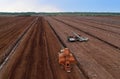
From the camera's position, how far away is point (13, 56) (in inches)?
565

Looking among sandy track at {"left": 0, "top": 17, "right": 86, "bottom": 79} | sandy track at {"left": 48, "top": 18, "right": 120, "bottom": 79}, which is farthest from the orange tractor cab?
sandy track at {"left": 48, "top": 18, "right": 120, "bottom": 79}

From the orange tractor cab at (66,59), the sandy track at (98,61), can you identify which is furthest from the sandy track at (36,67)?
the sandy track at (98,61)

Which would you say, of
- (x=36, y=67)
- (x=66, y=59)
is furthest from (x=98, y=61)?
(x=36, y=67)

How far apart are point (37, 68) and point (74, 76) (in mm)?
2046

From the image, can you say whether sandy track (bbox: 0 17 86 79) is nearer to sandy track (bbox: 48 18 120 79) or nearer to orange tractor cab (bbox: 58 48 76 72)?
orange tractor cab (bbox: 58 48 76 72)

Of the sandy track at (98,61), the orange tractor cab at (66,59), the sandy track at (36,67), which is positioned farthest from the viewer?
the orange tractor cab at (66,59)

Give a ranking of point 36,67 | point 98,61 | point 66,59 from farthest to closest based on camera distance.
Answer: point 98,61 < point 36,67 < point 66,59

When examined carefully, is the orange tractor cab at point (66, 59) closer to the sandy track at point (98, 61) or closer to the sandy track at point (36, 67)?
the sandy track at point (36, 67)

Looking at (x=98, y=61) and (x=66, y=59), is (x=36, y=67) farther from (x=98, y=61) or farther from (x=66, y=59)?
(x=98, y=61)

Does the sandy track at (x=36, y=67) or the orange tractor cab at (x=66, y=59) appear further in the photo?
the orange tractor cab at (x=66, y=59)

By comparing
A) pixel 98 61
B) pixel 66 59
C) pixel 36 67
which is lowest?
pixel 98 61

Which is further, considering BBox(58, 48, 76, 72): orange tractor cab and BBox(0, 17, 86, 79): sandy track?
BBox(58, 48, 76, 72): orange tractor cab

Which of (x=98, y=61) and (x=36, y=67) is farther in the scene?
(x=98, y=61)

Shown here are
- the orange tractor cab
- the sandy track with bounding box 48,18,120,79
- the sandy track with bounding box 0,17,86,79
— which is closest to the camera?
the sandy track with bounding box 0,17,86,79
